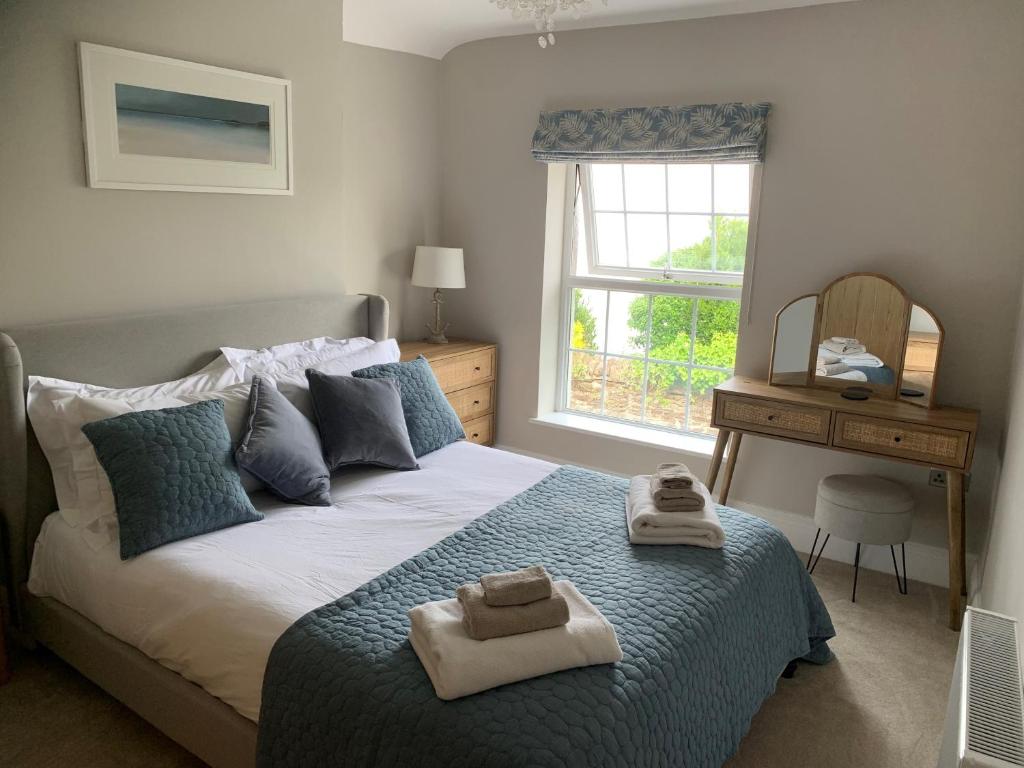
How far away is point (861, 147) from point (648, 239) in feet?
3.87

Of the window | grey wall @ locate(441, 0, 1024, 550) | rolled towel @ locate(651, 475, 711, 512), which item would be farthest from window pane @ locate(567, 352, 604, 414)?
rolled towel @ locate(651, 475, 711, 512)

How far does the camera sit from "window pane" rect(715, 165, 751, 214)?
3816 millimetres

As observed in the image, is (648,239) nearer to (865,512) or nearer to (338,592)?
(865,512)

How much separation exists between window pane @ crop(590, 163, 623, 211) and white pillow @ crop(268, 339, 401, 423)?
59.5 inches

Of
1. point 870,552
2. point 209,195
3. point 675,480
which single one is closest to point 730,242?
point 870,552

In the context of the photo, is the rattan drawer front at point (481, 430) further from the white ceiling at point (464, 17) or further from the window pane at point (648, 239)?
the white ceiling at point (464, 17)

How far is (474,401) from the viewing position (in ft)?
14.6

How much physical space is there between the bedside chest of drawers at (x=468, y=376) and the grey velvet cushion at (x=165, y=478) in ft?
5.42

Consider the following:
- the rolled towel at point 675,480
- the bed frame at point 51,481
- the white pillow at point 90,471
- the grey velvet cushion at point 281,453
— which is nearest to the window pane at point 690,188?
the rolled towel at point 675,480

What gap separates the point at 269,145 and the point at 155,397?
4.11 feet

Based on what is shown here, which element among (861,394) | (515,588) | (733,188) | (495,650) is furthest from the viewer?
(733,188)

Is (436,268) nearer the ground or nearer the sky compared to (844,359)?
nearer the sky

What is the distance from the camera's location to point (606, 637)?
178 cm

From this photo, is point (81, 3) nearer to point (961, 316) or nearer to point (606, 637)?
point (606, 637)
